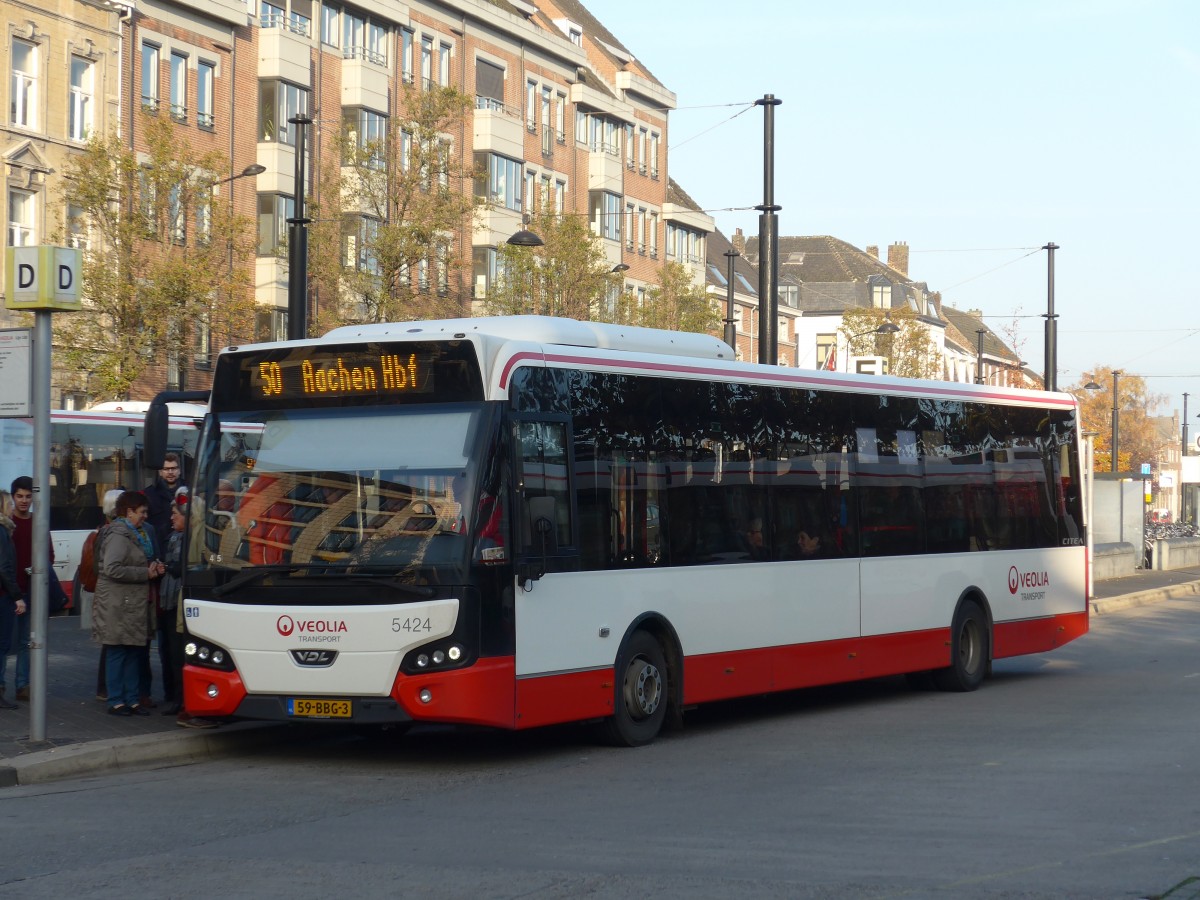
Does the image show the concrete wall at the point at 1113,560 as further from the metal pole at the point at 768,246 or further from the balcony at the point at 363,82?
the balcony at the point at 363,82

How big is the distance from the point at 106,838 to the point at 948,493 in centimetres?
1046

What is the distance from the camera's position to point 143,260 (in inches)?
1470

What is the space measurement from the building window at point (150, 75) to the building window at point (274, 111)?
4.73 m

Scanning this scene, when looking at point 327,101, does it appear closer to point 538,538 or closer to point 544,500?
point 544,500

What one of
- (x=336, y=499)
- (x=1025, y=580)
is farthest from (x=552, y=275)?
(x=336, y=499)

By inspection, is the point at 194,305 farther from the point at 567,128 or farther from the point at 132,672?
the point at 567,128

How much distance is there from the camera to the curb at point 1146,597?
1288 inches

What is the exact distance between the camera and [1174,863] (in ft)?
27.7

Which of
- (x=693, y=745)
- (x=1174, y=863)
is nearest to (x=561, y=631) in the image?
(x=693, y=745)

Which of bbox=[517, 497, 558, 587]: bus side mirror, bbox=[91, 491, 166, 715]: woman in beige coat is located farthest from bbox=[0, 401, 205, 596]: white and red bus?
bbox=[517, 497, 558, 587]: bus side mirror

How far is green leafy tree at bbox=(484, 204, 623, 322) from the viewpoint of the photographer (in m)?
47.8

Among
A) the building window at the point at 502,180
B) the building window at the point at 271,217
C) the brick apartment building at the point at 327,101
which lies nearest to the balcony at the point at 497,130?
the brick apartment building at the point at 327,101

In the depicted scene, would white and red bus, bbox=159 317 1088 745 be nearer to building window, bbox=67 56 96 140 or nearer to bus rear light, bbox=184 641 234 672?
bus rear light, bbox=184 641 234 672

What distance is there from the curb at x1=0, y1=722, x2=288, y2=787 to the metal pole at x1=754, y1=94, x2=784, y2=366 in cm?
1115
